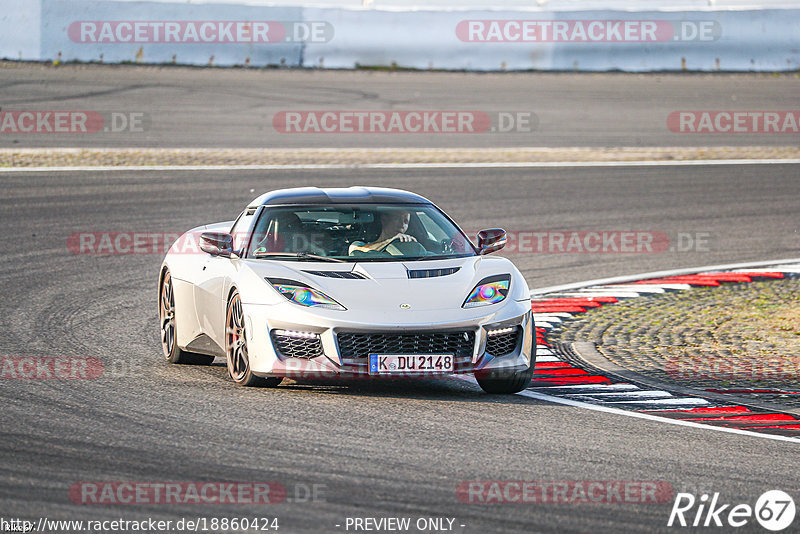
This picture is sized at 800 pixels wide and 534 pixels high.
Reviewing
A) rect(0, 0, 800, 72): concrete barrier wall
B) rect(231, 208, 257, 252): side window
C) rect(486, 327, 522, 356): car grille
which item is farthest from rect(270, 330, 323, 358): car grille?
rect(0, 0, 800, 72): concrete barrier wall

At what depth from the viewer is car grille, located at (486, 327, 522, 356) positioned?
8.06 meters

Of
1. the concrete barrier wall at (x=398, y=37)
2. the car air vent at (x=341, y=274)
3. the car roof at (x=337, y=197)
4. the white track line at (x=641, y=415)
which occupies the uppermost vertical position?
the concrete barrier wall at (x=398, y=37)

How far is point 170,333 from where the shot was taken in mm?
9727

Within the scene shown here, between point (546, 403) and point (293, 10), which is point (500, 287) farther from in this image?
point (293, 10)

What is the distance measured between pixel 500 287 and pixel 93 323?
4269mm

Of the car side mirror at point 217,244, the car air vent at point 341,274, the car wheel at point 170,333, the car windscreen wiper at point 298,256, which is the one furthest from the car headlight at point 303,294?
the car wheel at point 170,333

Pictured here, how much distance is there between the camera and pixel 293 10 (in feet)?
81.9

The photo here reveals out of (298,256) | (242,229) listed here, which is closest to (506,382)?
(298,256)

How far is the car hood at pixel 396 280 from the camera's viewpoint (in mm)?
7965

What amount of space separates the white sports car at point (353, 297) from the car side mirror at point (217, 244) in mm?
10

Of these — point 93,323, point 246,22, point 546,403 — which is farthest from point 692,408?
point 246,22

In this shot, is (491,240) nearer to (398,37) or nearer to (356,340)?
(356,340)

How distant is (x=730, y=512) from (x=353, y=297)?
312 centimetres

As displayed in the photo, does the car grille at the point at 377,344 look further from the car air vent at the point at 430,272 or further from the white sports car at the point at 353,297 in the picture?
the car air vent at the point at 430,272
